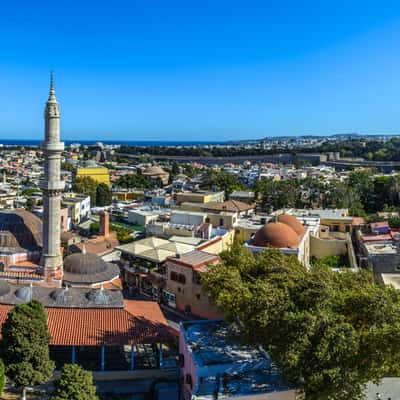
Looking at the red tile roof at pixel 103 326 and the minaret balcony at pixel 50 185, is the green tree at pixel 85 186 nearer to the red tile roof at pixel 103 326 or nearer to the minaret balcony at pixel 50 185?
the minaret balcony at pixel 50 185

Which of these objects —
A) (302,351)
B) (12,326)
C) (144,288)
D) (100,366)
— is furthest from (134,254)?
(302,351)

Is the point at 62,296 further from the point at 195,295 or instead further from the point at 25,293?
the point at 195,295

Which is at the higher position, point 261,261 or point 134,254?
point 261,261

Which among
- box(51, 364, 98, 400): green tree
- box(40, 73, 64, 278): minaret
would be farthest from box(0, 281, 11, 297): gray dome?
box(51, 364, 98, 400): green tree

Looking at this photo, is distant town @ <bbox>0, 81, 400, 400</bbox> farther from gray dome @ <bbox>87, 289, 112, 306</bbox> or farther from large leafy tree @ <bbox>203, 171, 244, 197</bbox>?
large leafy tree @ <bbox>203, 171, 244, 197</bbox>

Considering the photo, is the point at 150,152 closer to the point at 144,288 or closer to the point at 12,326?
the point at 144,288
